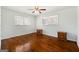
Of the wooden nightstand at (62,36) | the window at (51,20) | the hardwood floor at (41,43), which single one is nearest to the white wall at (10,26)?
the hardwood floor at (41,43)

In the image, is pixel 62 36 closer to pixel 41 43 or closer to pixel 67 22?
pixel 67 22

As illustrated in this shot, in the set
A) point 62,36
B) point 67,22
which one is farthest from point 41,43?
point 67,22

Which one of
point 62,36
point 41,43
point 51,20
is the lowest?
point 41,43

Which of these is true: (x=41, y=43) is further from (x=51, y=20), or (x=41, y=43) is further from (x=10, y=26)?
(x=10, y=26)

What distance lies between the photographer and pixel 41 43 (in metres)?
1.47

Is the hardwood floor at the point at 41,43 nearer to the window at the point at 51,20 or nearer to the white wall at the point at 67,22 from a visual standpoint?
the white wall at the point at 67,22

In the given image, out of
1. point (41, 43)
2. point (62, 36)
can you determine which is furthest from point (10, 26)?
point (62, 36)

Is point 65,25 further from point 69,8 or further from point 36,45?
point 36,45

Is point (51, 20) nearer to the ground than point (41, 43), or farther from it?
farther from it

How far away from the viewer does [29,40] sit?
58.7 inches

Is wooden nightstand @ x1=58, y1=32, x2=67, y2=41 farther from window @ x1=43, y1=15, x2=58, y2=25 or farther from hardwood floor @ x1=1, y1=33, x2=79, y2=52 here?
window @ x1=43, y1=15, x2=58, y2=25

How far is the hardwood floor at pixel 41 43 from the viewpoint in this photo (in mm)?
1421
